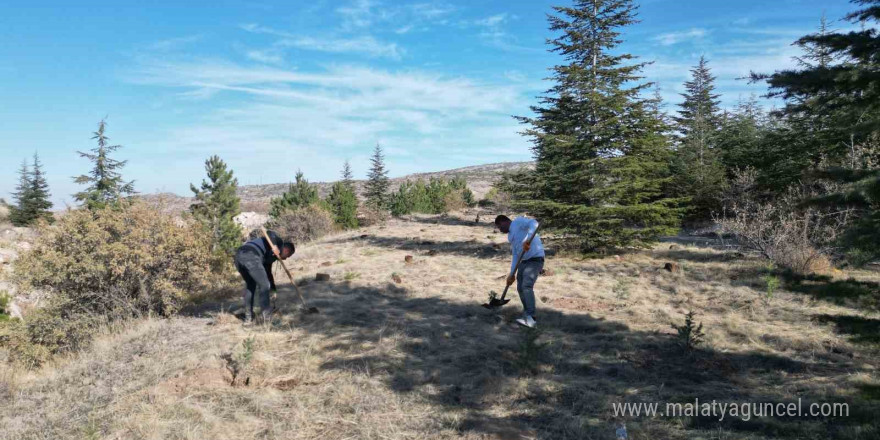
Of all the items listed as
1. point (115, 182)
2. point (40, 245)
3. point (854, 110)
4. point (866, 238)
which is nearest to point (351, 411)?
point (866, 238)

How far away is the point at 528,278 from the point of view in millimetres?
6457

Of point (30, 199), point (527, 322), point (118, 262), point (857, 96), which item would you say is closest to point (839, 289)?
point (857, 96)

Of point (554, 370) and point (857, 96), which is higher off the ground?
point (857, 96)

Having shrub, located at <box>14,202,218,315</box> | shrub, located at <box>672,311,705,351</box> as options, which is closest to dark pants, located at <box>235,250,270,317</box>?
shrub, located at <box>14,202,218,315</box>

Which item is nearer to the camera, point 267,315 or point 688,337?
point 688,337

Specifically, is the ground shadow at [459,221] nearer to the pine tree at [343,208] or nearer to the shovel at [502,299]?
the pine tree at [343,208]

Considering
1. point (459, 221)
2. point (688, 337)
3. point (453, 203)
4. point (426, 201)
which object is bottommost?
point (688, 337)

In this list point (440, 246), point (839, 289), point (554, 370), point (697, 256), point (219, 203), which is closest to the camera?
point (839, 289)

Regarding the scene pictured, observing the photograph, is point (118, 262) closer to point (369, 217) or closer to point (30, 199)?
point (369, 217)

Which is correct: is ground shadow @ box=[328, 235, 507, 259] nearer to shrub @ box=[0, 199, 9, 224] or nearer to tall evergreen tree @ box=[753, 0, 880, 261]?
tall evergreen tree @ box=[753, 0, 880, 261]

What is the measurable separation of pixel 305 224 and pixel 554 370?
19.4 metres

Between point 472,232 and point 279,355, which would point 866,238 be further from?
point 472,232

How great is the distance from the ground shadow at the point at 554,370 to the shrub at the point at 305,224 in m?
15.7

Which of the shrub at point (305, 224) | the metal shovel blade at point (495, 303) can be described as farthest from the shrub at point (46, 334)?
the shrub at point (305, 224)
